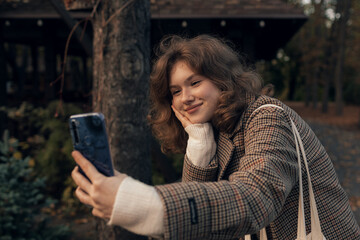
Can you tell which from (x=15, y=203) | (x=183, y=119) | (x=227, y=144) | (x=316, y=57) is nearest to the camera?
(x=227, y=144)

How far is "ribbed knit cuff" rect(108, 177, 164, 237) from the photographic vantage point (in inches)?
36.1

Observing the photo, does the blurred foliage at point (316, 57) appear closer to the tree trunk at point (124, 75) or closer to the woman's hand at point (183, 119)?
the tree trunk at point (124, 75)

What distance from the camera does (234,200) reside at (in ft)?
3.22

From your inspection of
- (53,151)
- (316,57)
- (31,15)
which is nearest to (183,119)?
(53,151)

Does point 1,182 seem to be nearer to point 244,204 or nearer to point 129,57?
point 129,57

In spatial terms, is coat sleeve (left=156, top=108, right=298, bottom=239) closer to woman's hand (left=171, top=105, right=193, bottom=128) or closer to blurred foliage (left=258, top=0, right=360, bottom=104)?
woman's hand (left=171, top=105, right=193, bottom=128)

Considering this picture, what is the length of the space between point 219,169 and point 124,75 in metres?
1.42

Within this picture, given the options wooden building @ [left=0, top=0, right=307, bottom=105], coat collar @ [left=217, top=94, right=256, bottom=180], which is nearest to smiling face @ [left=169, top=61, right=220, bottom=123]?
coat collar @ [left=217, top=94, right=256, bottom=180]

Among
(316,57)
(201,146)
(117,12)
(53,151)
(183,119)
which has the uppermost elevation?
(316,57)

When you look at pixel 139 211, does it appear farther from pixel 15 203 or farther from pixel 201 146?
pixel 15 203

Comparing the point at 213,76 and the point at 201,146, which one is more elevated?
the point at 213,76

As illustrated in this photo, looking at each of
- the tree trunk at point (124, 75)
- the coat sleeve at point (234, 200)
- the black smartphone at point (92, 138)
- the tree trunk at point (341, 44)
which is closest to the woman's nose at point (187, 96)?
the coat sleeve at point (234, 200)

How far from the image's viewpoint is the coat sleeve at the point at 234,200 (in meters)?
0.93

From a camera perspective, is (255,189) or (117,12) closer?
(255,189)
